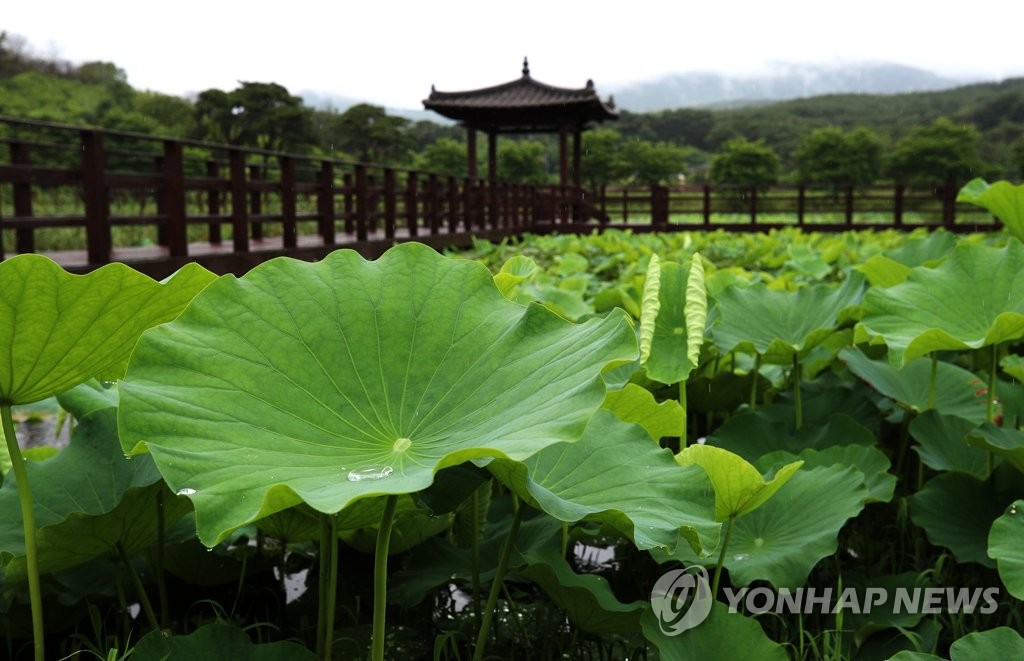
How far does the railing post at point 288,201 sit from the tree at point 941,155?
37.6m

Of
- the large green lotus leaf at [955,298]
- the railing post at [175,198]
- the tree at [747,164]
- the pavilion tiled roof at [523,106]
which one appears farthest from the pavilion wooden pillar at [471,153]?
the tree at [747,164]

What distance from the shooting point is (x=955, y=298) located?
3.87 feet

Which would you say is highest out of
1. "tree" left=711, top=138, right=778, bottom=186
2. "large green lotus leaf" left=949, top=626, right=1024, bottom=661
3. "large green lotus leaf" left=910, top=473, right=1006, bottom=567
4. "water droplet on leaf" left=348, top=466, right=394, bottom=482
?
"tree" left=711, top=138, right=778, bottom=186

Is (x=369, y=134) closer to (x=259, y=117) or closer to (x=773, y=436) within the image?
(x=259, y=117)

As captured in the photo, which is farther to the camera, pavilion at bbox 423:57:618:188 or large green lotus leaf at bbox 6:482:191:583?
pavilion at bbox 423:57:618:188

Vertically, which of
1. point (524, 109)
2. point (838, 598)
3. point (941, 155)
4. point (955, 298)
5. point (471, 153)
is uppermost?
point (941, 155)

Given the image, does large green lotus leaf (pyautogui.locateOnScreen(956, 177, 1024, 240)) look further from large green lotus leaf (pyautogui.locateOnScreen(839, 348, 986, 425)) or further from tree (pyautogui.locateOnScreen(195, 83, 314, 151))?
tree (pyautogui.locateOnScreen(195, 83, 314, 151))

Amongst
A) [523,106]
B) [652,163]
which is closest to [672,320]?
[523,106]

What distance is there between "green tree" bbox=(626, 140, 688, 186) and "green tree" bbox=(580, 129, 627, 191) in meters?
1.01

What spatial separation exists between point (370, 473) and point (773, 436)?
2.55 feet

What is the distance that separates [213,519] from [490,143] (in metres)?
15.8

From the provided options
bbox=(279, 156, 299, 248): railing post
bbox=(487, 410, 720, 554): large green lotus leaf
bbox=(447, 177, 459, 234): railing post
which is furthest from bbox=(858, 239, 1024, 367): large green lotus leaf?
bbox=(447, 177, 459, 234): railing post

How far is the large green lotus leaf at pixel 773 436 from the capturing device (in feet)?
3.90

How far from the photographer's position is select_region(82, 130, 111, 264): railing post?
401 centimetres
